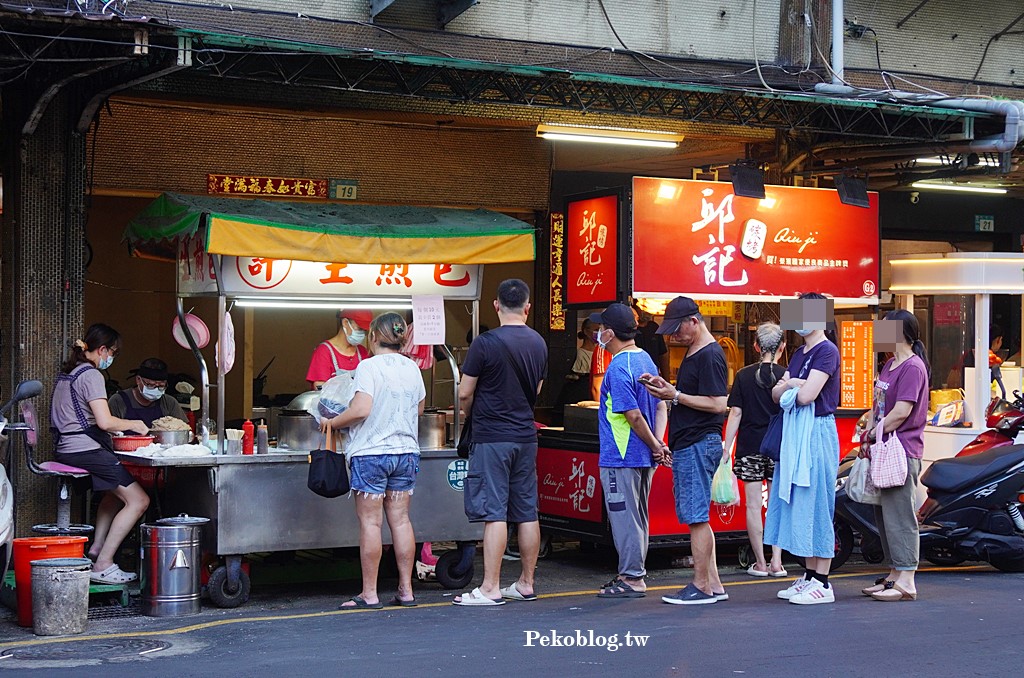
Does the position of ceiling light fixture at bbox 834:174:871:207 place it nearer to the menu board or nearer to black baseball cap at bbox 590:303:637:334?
the menu board

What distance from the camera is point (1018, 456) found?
392 inches

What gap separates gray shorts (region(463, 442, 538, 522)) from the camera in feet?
27.1

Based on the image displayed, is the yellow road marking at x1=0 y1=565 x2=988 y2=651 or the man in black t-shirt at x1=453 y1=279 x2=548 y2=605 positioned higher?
the man in black t-shirt at x1=453 y1=279 x2=548 y2=605

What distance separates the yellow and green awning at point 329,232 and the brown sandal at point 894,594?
3548 millimetres

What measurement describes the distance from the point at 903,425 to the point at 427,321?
11.7 feet

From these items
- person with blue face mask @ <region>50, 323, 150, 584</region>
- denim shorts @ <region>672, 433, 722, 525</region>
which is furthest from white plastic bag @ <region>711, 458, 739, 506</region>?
person with blue face mask @ <region>50, 323, 150, 584</region>

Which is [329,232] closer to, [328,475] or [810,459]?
[328,475]

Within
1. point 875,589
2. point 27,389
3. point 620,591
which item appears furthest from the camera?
point 875,589

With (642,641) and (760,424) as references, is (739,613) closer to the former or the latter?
(642,641)

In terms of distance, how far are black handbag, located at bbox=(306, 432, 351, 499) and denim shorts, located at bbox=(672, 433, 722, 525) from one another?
218 centimetres

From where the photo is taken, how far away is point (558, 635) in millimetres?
7469

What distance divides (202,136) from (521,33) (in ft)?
9.51

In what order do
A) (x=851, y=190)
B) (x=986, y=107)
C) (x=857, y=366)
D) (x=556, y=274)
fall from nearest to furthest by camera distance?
(x=986, y=107) → (x=851, y=190) → (x=857, y=366) → (x=556, y=274)

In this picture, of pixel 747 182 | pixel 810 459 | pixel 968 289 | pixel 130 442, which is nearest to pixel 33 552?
pixel 130 442
